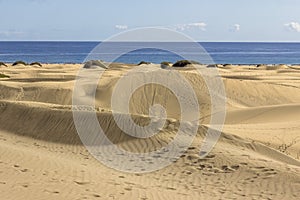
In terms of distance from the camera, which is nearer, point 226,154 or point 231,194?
point 231,194

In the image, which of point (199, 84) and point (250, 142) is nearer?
point (250, 142)

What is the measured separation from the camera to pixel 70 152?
37.4ft

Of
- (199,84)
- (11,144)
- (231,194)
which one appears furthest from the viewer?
A: (199,84)

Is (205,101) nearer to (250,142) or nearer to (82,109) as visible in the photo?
(82,109)

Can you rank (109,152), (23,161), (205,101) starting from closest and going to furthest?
(23,161), (109,152), (205,101)

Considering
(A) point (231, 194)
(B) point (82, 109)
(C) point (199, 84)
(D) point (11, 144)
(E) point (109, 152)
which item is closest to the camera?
(A) point (231, 194)

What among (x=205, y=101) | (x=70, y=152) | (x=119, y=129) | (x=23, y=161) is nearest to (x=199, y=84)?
(x=205, y=101)

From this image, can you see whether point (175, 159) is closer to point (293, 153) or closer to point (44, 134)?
point (293, 153)

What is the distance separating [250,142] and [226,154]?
4.24ft

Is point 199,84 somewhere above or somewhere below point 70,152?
→ above

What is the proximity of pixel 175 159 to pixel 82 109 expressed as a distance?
→ 497cm

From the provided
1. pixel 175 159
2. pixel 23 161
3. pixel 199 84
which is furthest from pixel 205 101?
pixel 23 161

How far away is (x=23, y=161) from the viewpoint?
9.95 meters

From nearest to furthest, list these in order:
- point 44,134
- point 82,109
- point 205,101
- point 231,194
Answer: point 231,194 → point 44,134 → point 82,109 → point 205,101
